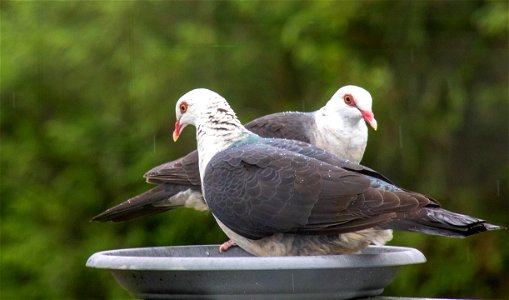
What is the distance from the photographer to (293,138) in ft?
13.5

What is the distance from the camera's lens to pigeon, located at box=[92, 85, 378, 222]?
4066mm

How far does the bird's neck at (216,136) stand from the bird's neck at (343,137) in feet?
2.73

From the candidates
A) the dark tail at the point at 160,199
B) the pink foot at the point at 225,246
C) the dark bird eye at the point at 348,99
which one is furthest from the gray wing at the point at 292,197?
the dark bird eye at the point at 348,99

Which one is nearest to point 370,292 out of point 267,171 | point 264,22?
point 267,171

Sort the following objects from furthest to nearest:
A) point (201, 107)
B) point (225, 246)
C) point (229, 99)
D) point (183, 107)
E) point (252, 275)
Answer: point (229, 99) → point (183, 107) → point (201, 107) → point (225, 246) → point (252, 275)

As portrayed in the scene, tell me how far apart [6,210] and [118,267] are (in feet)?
13.6

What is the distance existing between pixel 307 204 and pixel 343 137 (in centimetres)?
131

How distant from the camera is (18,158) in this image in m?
6.38

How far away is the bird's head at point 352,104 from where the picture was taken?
4.07 metres

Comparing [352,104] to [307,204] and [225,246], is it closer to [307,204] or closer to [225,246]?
[225,246]

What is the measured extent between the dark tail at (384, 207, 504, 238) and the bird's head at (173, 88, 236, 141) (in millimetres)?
885

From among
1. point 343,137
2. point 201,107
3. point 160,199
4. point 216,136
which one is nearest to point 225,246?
point 216,136

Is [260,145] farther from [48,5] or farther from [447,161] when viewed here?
[48,5]

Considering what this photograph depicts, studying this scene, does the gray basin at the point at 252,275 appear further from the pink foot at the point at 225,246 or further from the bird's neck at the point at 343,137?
the bird's neck at the point at 343,137
